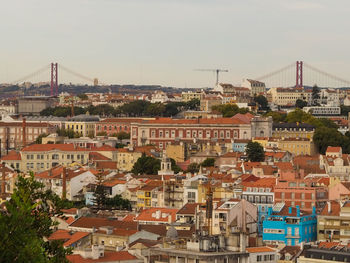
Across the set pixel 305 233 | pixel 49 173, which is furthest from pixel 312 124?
pixel 305 233

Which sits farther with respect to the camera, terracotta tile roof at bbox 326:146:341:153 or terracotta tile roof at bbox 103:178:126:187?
terracotta tile roof at bbox 326:146:341:153

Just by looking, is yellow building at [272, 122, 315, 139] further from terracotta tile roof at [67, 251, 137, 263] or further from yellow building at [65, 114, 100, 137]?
terracotta tile roof at [67, 251, 137, 263]

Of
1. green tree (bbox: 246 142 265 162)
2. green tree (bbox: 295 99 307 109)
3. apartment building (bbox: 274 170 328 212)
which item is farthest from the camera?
green tree (bbox: 295 99 307 109)

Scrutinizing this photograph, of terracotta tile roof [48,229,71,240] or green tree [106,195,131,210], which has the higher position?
terracotta tile roof [48,229,71,240]

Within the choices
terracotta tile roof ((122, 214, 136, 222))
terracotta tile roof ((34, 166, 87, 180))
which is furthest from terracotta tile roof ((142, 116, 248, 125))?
terracotta tile roof ((122, 214, 136, 222))

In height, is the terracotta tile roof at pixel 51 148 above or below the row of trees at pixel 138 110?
below

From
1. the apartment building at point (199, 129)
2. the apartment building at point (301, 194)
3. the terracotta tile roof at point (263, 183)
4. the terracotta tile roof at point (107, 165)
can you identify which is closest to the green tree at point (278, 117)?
the apartment building at point (199, 129)

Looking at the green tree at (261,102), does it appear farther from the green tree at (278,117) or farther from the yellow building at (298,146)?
the yellow building at (298,146)
